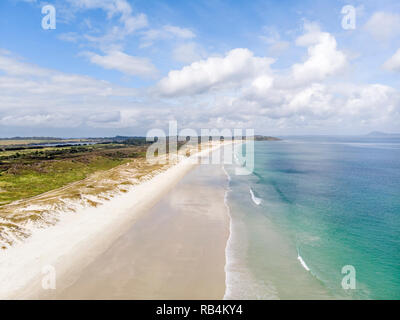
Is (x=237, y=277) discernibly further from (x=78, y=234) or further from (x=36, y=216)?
(x=36, y=216)

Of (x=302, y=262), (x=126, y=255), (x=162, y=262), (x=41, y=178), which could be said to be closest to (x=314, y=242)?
(x=302, y=262)

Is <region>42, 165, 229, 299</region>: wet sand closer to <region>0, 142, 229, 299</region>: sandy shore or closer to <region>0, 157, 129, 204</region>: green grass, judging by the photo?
<region>0, 142, 229, 299</region>: sandy shore

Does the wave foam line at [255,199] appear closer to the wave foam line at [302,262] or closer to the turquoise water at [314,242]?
the turquoise water at [314,242]

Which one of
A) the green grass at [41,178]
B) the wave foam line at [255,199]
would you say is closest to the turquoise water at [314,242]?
the wave foam line at [255,199]

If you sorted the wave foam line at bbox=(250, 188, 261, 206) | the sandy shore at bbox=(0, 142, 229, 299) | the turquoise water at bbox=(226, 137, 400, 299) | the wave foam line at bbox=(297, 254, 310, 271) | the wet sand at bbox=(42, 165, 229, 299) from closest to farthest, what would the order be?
the wet sand at bbox=(42, 165, 229, 299) < the sandy shore at bbox=(0, 142, 229, 299) < the turquoise water at bbox=(226, 137, 400, 299) < the wave foam line at bbox=(297, 254, 310, 271) < the wave foam line at bbox=(250, 188, 261, 206)

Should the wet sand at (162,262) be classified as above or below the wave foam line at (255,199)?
below

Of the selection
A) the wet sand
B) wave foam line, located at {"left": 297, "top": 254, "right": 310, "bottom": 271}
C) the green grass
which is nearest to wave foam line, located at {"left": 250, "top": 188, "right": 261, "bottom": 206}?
the wet sand
